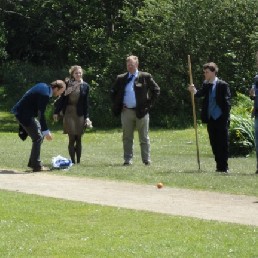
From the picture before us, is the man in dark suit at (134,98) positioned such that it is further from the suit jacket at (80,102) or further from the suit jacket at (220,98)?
the suit jacket at (220,98)

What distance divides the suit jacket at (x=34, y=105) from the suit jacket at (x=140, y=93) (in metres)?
1.56

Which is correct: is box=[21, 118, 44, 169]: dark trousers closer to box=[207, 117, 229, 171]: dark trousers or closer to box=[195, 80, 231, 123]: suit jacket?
box=[195, 80, 231, 123]: suit jacket

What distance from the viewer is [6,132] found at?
3091 cm

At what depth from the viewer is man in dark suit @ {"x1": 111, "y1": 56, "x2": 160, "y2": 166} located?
704 inches

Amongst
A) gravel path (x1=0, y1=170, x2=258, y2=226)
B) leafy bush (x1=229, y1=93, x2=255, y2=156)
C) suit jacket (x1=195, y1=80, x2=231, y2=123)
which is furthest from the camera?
leafy bush (x1=229, y1=93, x2=255, y2=156)

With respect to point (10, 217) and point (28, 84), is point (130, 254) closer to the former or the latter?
point (10, 217)

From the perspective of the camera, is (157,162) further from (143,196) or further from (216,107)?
(143,196)

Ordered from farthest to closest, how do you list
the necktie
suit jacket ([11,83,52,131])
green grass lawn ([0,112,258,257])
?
the necktie < suit jacket ([11,83,52,131]) < green grass lawn ([0,112,258,257])

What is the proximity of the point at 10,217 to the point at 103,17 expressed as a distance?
25.4 meters

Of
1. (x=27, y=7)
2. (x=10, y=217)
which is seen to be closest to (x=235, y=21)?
(x=27, y=7)

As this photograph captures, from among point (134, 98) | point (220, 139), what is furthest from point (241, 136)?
point (220, 139)

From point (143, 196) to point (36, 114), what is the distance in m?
4.14

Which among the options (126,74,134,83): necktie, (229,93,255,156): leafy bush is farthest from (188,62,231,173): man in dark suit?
(229,93,255,156): leafy bush

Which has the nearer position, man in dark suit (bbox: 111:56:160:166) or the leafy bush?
man in dark suit (bbox: 111:56:160:166)
